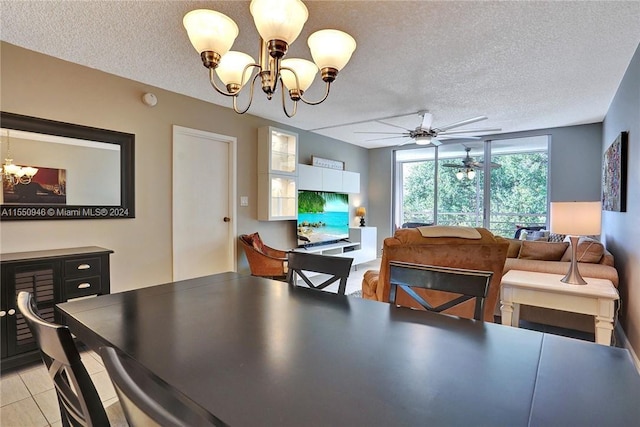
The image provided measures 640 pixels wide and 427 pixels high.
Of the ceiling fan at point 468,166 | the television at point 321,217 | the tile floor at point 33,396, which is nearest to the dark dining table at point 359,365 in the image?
the tile floor at point 33,396

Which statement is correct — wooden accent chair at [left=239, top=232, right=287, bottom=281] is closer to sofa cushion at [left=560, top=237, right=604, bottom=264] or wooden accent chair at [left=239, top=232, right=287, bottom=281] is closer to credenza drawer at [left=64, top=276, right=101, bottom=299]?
credenza drawer at [left=64, top=276, right=101, bottom=299]

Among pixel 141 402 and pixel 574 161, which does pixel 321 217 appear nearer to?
pixel 574 161

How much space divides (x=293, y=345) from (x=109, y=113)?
3129mm

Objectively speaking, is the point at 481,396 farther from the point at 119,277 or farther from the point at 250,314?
the point at 119,277

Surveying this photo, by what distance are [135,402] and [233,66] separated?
1.85 m

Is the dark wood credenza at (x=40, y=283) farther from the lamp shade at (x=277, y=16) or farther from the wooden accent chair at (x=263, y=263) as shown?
the lamp shade at (x=277, y=16)

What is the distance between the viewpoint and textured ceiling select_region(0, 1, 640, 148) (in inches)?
81.8

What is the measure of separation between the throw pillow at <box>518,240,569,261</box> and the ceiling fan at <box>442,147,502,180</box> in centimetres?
299

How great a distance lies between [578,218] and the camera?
2.46 meters

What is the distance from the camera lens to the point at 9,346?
2293 millimetres

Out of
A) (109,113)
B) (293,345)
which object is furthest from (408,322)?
(109,113)

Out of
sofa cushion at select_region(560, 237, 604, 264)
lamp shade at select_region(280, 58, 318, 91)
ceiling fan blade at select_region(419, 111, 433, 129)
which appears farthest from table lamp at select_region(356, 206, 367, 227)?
lamp shade at select_region(280, 58, 318, 91)

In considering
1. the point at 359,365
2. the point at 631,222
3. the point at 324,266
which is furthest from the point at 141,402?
the point at 631,222

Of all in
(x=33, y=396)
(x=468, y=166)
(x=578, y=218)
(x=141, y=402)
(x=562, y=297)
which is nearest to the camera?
(x=141, y=402)
